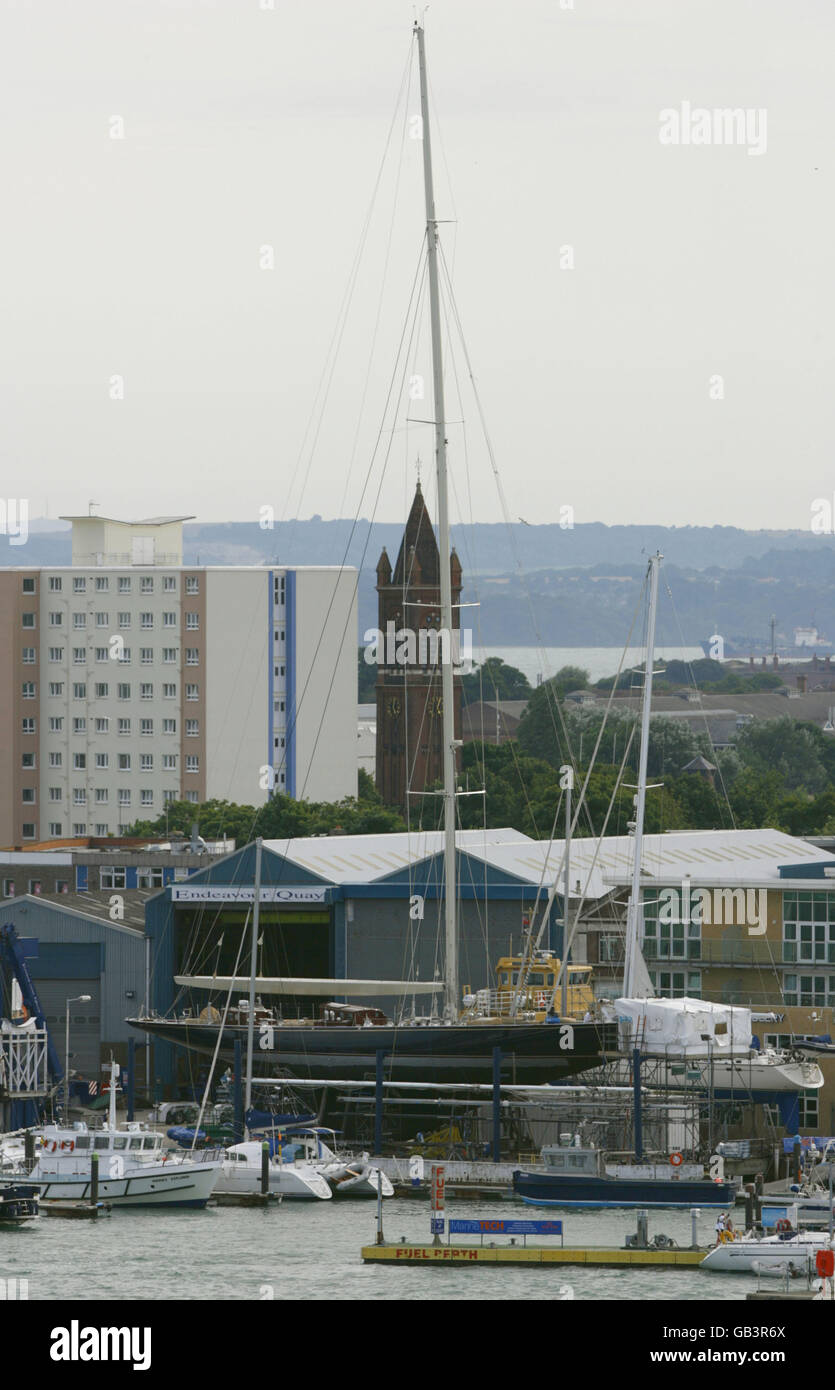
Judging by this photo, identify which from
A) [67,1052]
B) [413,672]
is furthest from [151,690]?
[67,1052]

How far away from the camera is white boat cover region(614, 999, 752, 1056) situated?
197 ft

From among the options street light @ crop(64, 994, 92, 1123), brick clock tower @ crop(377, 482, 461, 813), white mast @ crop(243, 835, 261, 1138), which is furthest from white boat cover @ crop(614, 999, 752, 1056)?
brick clock tower @ crop(377, 482, 461, 813)

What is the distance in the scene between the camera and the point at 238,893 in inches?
2768

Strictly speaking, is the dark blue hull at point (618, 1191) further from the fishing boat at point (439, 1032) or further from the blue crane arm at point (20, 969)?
the blue crane arm at point (20, 969)

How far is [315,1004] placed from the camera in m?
69.2

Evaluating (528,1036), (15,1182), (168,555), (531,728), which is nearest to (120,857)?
(528,1036)

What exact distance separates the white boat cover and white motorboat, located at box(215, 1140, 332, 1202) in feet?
30.7

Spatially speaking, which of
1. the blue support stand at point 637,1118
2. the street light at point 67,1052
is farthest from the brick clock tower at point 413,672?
the blue support stand at point 637,1118

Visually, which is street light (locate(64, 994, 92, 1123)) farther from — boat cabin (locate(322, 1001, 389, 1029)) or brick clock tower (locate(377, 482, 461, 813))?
brick clock tower (locate(377, 482, 461, 813))

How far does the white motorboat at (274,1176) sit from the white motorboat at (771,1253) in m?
11.6

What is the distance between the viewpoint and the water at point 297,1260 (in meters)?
44.2

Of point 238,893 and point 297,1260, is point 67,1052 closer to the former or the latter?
point 238,893

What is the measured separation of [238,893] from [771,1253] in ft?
92.9
